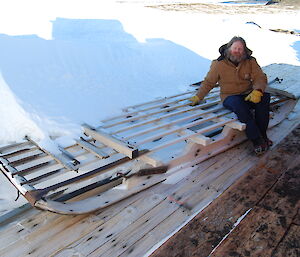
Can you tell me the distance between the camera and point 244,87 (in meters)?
3.29

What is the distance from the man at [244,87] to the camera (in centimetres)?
305

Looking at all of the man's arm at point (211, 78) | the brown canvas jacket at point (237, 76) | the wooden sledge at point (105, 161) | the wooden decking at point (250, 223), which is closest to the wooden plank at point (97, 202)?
the wooden sledge at point (105, 161)

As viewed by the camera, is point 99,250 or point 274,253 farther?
point 99,250

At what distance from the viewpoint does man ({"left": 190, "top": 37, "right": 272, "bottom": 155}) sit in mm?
3047

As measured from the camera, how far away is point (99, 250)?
2.00 m

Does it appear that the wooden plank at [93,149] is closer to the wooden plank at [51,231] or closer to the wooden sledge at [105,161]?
the wooden sledge at [105,161]

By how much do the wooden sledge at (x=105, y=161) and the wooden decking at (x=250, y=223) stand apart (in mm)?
526

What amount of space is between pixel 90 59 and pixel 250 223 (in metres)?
3.97

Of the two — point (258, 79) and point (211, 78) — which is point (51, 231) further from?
point (258, 79)

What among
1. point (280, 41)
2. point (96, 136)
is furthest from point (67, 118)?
point (280, 41)

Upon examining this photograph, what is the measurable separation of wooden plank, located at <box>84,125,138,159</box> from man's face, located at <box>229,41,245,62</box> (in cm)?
145

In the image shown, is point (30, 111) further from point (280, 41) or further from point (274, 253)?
point (280, 41)

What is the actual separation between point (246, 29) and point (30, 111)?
6.97 meters

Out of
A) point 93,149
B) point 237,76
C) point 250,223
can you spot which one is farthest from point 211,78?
point 250,223
